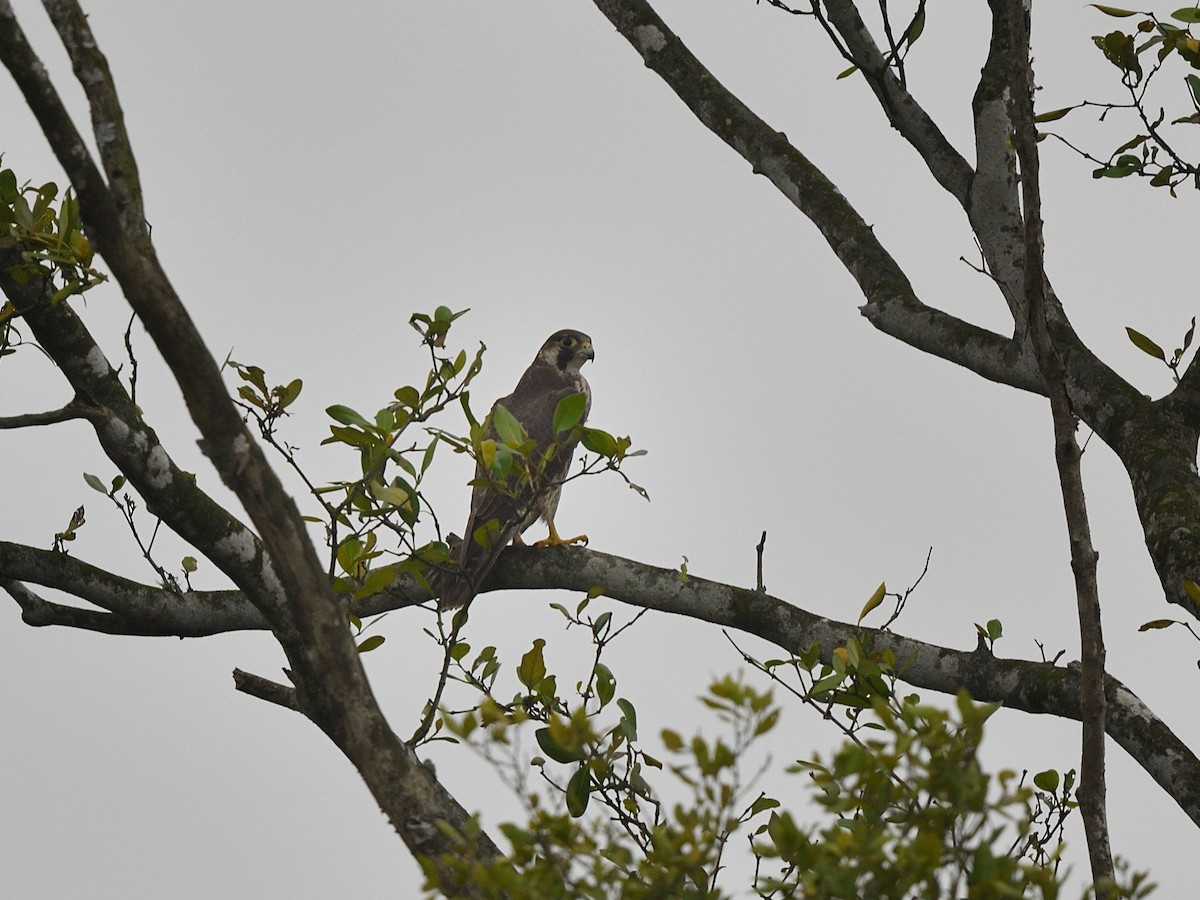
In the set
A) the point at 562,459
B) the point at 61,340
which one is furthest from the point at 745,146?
the point at 61,340

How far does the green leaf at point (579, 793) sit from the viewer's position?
3.25 metres

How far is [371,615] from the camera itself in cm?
507

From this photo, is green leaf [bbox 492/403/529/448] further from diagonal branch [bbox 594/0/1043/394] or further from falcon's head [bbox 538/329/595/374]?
Result: falcon's head [bbox 538/329/595/374]

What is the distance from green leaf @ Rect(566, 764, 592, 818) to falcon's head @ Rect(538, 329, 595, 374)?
521 cm

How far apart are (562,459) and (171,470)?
2.52 m

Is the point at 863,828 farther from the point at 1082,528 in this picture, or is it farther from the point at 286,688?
the point at 286,688

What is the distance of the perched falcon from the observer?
425cm

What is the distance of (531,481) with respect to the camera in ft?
13.4

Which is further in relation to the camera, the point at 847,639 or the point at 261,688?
the point at 847,639

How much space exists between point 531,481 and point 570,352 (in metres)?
4.35

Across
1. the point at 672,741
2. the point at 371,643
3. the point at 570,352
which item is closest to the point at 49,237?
the point at 371,643

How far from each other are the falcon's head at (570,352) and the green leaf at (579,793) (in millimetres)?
5214

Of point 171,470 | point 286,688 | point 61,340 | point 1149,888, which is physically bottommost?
point 1149,888

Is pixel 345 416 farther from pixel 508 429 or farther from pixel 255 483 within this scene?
pixel 255 483
